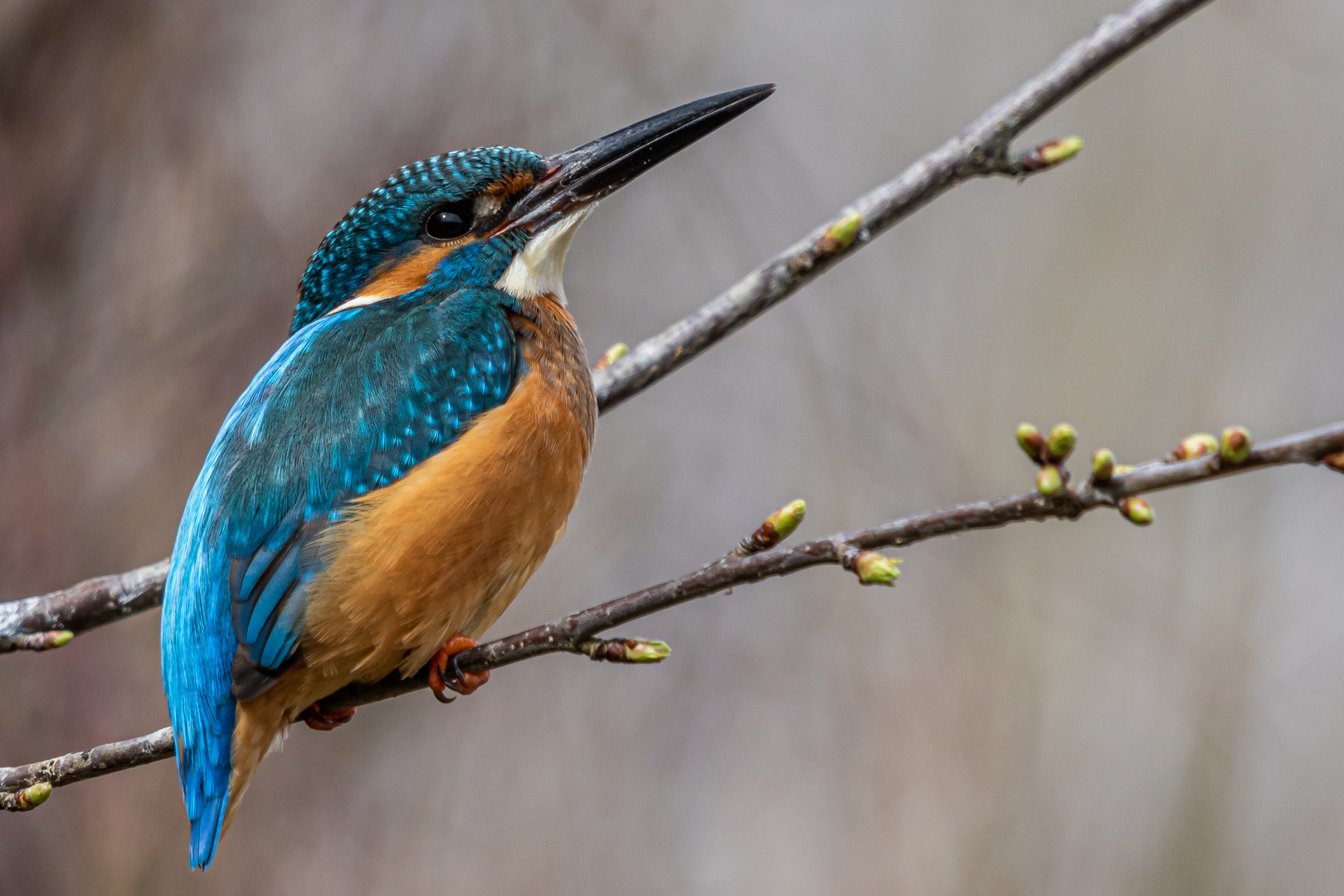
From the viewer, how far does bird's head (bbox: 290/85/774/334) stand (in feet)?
8.26

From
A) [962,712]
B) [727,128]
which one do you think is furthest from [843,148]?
[962,712]

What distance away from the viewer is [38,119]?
11.2 feet

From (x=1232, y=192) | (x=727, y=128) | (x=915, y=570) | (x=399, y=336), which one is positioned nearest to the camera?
(x=399, y=336)

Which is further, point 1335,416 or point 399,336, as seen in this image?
point 1335,416

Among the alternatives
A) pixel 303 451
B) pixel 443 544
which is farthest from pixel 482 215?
pixel 443 544

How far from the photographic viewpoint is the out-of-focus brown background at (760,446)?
355 cm

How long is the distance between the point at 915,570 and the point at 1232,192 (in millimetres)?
2176

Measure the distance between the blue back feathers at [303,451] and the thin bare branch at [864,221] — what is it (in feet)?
0.77

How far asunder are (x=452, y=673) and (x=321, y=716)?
1.09ft

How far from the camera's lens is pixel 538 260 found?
2557 mm

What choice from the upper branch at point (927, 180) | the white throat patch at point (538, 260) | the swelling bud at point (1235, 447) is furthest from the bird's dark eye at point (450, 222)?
the swelling bud at point (1235, 447)

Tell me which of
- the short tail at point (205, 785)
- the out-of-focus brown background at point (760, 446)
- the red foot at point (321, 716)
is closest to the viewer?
the short tail at point (205, 785)

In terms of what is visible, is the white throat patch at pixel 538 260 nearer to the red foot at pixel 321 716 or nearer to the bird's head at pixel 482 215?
the bird's head at pixel 482 215

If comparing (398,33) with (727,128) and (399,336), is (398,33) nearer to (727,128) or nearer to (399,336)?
(727,128)
